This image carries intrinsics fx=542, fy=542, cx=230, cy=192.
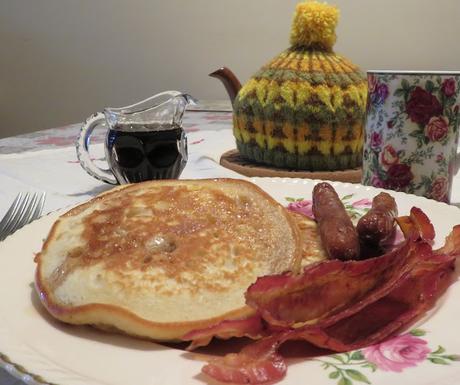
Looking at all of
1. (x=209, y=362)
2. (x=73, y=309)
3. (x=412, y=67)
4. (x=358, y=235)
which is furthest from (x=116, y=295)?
(x=412, y=67)

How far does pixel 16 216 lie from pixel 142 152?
37 centimetres

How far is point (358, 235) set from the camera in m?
0.86

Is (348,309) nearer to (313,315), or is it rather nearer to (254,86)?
(313,315)

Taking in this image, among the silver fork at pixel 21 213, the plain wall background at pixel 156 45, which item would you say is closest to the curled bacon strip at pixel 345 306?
the silver fork at pixel 21 213

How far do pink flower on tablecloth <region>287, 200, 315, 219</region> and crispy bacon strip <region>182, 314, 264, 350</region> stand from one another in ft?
1.54

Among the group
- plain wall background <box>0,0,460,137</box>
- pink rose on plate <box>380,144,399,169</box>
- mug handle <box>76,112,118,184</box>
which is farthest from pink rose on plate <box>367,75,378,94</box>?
plain wall background <box>0,0,460,137</box>

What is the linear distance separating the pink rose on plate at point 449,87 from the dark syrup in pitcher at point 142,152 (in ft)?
2.20

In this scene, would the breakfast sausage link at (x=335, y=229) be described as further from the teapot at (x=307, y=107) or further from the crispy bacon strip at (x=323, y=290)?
the teapot at (x=307, y=107)

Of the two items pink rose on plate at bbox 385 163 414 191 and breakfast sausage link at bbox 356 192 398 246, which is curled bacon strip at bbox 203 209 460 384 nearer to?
breakfast sausage link at bbox 356 192 398 246

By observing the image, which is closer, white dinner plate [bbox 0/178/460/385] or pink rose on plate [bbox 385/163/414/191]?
white dinner plate [bbox 0/178/460/385]

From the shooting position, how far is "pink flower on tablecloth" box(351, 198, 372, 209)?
109 centimetres

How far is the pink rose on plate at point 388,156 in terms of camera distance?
1226 millimetres

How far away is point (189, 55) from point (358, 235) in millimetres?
3208

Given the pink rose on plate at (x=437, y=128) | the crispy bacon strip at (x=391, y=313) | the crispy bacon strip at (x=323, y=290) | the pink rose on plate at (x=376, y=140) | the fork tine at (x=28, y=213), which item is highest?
the pink rose on plate at (x=437, y=128)
